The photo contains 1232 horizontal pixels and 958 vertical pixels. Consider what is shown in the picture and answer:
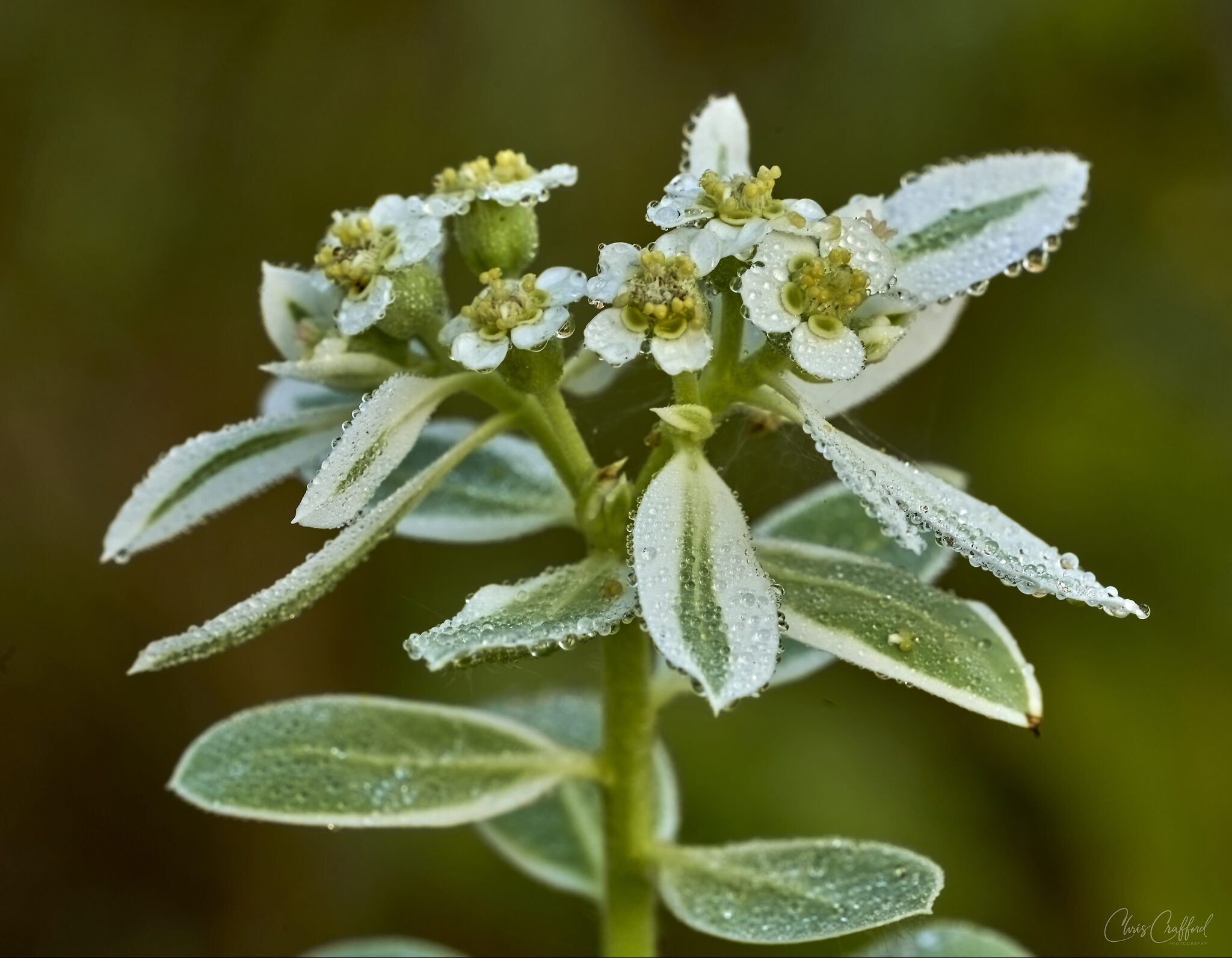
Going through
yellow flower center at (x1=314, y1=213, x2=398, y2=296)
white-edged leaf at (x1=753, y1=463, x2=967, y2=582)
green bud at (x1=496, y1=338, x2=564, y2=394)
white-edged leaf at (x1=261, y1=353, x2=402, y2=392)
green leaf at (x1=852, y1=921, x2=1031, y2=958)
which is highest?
yellow flower center at (x1=314, y1=213, x2=398, y2=296)

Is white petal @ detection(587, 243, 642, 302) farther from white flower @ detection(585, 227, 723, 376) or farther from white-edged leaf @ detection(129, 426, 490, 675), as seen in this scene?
white-edged leaf @ detection(129, 426, 490, 675)

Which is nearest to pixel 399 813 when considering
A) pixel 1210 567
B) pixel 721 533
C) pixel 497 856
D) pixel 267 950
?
pixel 721 533

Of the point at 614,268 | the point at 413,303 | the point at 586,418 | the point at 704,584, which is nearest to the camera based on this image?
the point at 704,584

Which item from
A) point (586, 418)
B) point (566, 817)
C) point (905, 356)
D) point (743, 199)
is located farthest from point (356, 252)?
point (586, 418)

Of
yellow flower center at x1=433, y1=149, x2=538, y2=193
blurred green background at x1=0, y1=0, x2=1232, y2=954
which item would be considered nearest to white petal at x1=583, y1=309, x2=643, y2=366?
yellow flower center at x1=433, y1=149, x2=538, y2=193

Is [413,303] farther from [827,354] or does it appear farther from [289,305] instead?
[827,354]

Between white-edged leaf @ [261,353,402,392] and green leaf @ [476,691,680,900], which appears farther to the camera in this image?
green leaf @ [476,691,680,900]

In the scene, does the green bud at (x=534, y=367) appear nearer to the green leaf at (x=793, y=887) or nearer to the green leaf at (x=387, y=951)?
the green leaf at (x=793, y=887)
